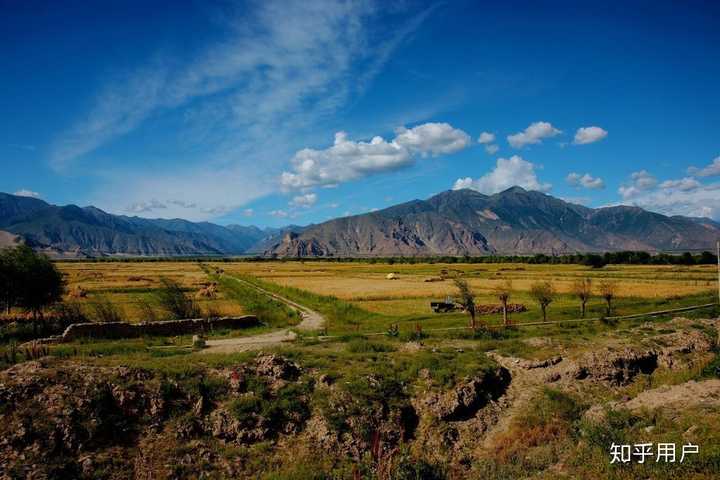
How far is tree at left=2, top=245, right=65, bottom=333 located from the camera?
118 feet

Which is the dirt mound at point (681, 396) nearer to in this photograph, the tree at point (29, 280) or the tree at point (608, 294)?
the tree at point (608, 294)

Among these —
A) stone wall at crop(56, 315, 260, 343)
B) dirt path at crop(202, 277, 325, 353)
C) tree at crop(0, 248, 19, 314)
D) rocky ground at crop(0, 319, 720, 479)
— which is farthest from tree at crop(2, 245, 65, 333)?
rocky ground at crop(0, 319, 720, 479)

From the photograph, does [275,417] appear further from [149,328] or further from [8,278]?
[8,278]

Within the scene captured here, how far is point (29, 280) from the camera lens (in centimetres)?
3619


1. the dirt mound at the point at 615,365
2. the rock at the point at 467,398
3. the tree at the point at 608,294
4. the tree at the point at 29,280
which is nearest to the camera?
the rock at the point at 467,398

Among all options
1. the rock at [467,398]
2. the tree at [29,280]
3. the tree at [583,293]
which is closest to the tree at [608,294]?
the tree at [583,293]

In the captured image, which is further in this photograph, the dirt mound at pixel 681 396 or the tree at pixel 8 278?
the tree at pixel 8 278

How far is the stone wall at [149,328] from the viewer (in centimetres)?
3219

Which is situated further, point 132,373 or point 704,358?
point 704,358

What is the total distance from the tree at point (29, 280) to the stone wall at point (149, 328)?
5575mm

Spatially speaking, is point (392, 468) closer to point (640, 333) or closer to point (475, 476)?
point (475, 476)

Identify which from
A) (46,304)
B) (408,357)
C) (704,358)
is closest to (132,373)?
(408,357)

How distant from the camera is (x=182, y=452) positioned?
51.2 ft

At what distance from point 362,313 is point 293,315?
7.58 m
